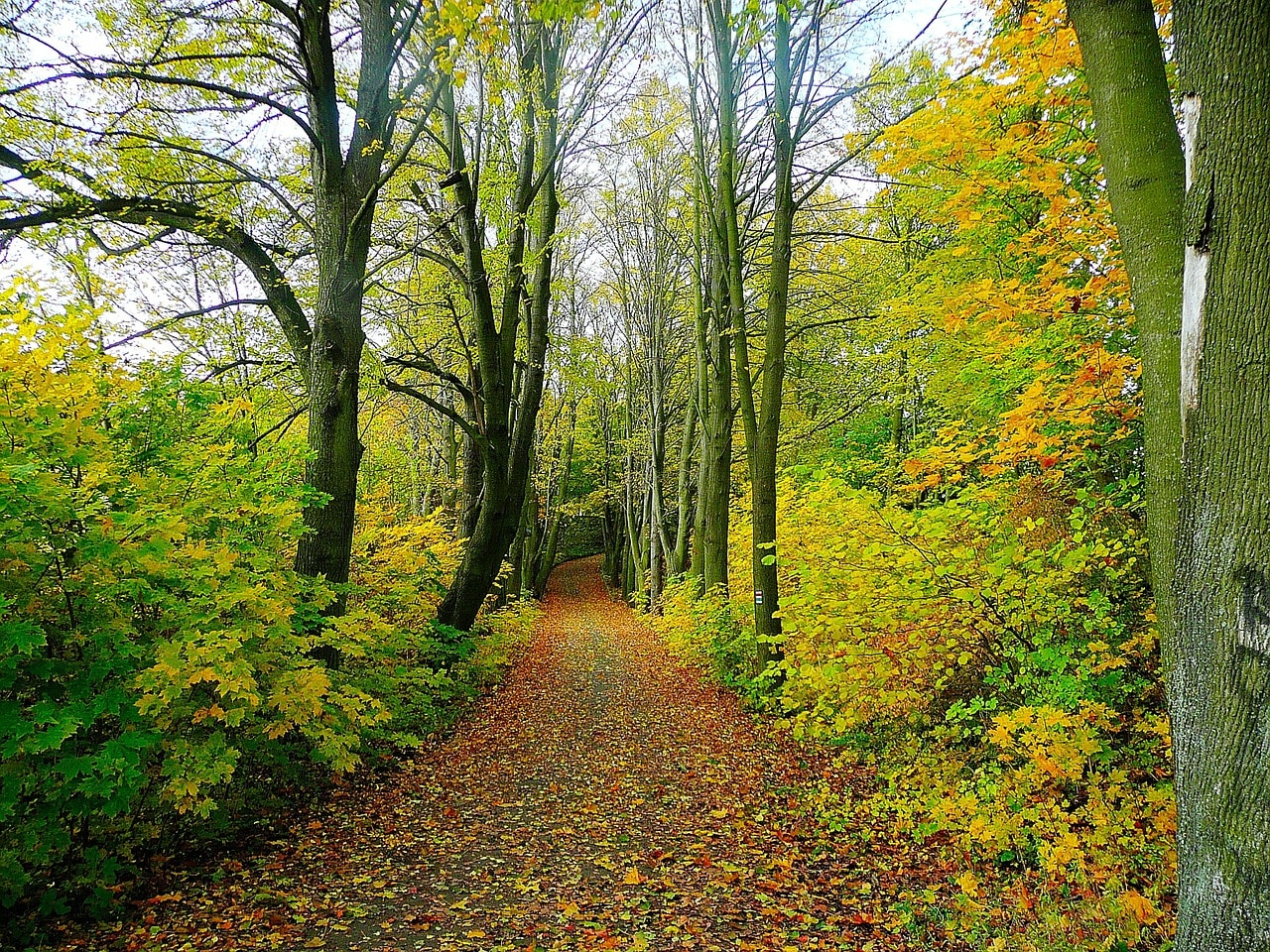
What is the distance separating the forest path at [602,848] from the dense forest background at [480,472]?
564 mm

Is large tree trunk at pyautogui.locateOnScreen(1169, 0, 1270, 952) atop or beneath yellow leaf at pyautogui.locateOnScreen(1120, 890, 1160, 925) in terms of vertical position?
atop

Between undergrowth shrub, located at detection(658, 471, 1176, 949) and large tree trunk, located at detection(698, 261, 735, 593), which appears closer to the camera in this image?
undergrowth shrub, located at detection(658, 471, 1176, 949)

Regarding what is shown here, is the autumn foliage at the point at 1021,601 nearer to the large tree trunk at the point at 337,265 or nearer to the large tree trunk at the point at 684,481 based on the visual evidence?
the large tree trunk at the point at 337,265

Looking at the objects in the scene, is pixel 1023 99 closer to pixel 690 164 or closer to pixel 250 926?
pixel 250 926

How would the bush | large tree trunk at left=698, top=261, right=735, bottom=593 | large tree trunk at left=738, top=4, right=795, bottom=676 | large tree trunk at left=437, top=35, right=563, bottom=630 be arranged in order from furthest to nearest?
large tree trunk at left=698, top=261, right=735, bottom=593
large tree trunk at left=437, top=35, right=563, bottom=630
large tree trunk at left=738, top=4, right=795, bottom=676
the bush

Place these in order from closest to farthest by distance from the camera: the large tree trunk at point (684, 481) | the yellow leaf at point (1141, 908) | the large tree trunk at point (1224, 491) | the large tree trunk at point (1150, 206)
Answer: the large tree trunk at point (1224, 491) → the large tree trunk at point (1150, 206) → the yellow leaf at point (1141, 908) → the large tree trunk at point (684, 481)

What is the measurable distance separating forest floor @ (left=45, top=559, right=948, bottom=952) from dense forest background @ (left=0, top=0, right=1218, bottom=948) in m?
0.38

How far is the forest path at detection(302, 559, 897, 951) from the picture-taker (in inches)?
146

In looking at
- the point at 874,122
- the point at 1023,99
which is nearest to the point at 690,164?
the point at 874,122

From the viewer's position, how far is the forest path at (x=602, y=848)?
3717mm

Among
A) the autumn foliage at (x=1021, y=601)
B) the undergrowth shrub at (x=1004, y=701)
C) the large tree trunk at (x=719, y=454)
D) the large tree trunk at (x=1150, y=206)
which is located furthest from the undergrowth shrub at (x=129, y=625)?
the large tree trunk at (x=719, y=454)

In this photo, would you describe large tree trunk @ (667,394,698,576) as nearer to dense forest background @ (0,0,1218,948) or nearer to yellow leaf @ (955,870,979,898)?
dense forest background @ (0,0,1218,948)

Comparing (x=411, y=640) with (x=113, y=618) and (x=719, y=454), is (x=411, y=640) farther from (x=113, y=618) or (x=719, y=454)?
(x=719, y=454)

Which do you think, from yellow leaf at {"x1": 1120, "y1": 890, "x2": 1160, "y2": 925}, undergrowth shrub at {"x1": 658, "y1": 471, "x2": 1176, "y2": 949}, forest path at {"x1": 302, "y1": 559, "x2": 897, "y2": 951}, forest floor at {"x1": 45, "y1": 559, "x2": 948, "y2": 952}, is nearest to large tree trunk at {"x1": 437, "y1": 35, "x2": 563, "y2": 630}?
forest path at {"x1": 302, "y1": 559, "x2": 897, "y2": 951}
